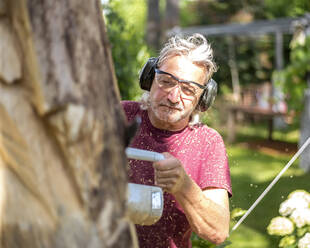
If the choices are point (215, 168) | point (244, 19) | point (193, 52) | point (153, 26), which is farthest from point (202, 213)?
→ point (244, 19)

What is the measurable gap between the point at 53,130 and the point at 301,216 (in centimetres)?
184

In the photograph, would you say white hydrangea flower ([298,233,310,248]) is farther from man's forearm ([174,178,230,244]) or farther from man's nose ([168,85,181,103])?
man's nose ([168,85,181,103])

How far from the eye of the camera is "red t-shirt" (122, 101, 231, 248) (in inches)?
72.0

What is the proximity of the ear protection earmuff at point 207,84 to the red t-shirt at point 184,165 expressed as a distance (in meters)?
0.09

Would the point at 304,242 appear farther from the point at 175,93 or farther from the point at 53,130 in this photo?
the point at 53,130

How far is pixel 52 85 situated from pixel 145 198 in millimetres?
487

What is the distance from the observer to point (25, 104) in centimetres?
94

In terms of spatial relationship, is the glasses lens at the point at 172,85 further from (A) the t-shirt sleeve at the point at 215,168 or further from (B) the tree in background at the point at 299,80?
(B) the tree in background at the point at 299,80

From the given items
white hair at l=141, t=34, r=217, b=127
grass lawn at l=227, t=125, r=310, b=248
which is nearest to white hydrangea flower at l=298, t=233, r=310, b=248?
grass lawn at l=227, t=125, r=310, b=248

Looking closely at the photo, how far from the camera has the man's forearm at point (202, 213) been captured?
157cm

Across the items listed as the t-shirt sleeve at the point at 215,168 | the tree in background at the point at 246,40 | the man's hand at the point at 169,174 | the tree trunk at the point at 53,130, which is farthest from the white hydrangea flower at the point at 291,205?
the tree in background at the point at 246,40

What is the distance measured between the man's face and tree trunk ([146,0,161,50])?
20.3 feet

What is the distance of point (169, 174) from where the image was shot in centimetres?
142

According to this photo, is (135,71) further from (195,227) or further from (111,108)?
(111,108)
